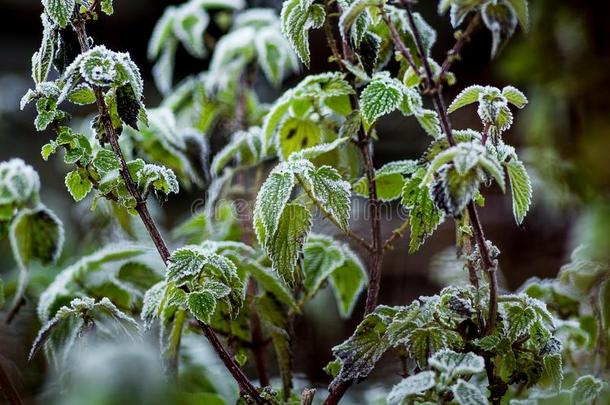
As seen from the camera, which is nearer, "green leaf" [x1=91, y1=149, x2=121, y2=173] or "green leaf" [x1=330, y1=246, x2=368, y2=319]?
"green leaf" [x1=91, y1=149, x2=121, y2=173]

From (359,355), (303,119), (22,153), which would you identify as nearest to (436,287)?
(303,119)

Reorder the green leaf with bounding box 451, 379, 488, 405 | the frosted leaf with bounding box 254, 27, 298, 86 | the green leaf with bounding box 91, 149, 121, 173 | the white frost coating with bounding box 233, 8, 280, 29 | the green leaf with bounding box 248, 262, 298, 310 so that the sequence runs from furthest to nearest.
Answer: the white frost coating with bounding box 233, 8, 280, 29
the frosted leaf with bounding box 254, 27, 298, 86
the green leaf with bounding box 248, 262, 298, 310
the green leaf with bounding box 91, 149, 121, 173
the green leaf with bounding box 451, 379, 488, 405

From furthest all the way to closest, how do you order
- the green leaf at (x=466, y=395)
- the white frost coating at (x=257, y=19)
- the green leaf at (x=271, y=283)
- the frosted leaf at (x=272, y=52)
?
the white frost coating at (x=257, y=19) → the frosted leaf at (x=272, y=52) → the green leaf at (x=271, y=283) → the green leaf at (x=466, y=395)

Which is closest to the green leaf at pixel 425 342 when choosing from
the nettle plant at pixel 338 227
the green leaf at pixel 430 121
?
the nettle plant at pixel 338 227

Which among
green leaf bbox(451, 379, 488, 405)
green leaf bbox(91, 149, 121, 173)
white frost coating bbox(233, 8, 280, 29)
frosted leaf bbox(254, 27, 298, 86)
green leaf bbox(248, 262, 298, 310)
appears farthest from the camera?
white frost coating bbox(233, 8, 280, 29)

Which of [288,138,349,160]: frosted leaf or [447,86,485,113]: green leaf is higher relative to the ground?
[447,86,485,113]: green leaf

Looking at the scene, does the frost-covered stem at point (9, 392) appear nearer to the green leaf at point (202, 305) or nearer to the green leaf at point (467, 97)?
the green leaf at point (202, 305)

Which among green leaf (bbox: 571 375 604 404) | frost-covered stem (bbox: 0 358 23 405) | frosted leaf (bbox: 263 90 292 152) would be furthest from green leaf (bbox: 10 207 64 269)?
green leaf (bbox: 571 375 604 404)

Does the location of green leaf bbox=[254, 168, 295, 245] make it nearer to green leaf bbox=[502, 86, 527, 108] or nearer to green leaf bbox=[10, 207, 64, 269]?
green leaf bbox=[502, 86, 527, 108]
